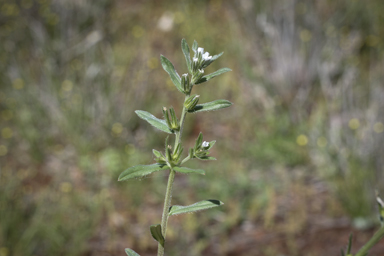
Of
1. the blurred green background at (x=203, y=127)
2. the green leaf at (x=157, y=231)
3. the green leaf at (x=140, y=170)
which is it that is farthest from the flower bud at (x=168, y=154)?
the blurred green background at (x=203, y=127)

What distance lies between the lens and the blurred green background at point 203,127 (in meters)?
2.59

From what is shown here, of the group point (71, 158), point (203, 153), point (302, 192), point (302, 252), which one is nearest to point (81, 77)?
point (71, 158)

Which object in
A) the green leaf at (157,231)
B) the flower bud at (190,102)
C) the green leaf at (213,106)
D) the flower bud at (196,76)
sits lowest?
the green leaf at (157,231)

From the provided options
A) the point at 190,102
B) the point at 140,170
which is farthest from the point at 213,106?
the point at 140,170

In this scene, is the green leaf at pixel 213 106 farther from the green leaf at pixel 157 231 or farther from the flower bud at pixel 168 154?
the green leaf at pixel 157 231

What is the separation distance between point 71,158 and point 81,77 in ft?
2.78

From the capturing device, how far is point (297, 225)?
256 centimetres

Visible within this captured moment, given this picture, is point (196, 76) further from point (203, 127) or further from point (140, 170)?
point (203, 127)

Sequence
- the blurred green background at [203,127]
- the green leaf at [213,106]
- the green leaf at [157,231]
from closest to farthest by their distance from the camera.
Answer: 1. the green leaf at [157,231]
2. the green leaf at [213,106]
3. the blurred green background at [203,127]

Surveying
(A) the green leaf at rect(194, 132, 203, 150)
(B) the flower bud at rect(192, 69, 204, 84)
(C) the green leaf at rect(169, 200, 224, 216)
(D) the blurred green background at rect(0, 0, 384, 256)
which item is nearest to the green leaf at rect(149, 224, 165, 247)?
(C) the green leaf at rect(169, 200, 224, 216)

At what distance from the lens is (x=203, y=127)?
3.74 m

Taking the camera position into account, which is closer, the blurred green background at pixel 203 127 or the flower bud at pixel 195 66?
the flower bud at pixel 195 66

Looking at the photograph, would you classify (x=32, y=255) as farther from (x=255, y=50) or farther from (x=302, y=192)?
(x=255, y=50)

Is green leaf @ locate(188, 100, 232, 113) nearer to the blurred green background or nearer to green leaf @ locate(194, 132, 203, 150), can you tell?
green leaf @ locate(194, 132, 203, 150)
